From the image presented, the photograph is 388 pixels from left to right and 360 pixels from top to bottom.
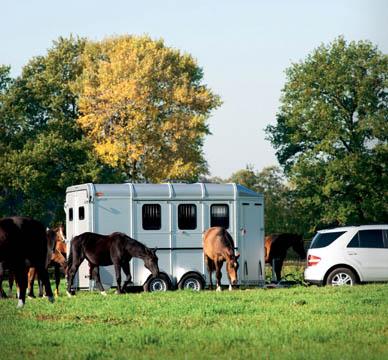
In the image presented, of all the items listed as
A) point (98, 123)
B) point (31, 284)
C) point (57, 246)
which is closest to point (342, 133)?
point (98, 123)

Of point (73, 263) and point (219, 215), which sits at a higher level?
point (219, 215)

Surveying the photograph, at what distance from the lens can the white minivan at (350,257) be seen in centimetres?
2781

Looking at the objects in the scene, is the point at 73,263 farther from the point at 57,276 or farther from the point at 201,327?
the point at 201,327

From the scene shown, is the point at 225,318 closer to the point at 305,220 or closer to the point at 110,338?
the point at 110,338

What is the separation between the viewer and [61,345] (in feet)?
45.3

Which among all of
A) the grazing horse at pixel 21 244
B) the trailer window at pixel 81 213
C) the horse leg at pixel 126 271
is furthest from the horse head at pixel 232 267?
the grazing horse at pixel 21 244

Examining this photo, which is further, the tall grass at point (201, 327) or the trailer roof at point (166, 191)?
the trailer roof at point (166, 191)

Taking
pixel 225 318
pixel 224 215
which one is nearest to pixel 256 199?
pixel 224 215

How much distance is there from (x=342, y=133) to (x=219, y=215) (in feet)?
108

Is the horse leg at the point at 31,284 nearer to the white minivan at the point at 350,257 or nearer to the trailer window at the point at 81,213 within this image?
the trailer window at the point at 81,213

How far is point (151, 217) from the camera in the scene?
29.5m

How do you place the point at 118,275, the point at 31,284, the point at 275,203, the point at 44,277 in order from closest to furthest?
the point at 44,277
the point at 31,284
the point at 118,275
the point at 275,203

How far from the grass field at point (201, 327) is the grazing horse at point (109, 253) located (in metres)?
4.79

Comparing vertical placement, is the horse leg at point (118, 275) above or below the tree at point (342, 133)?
below
